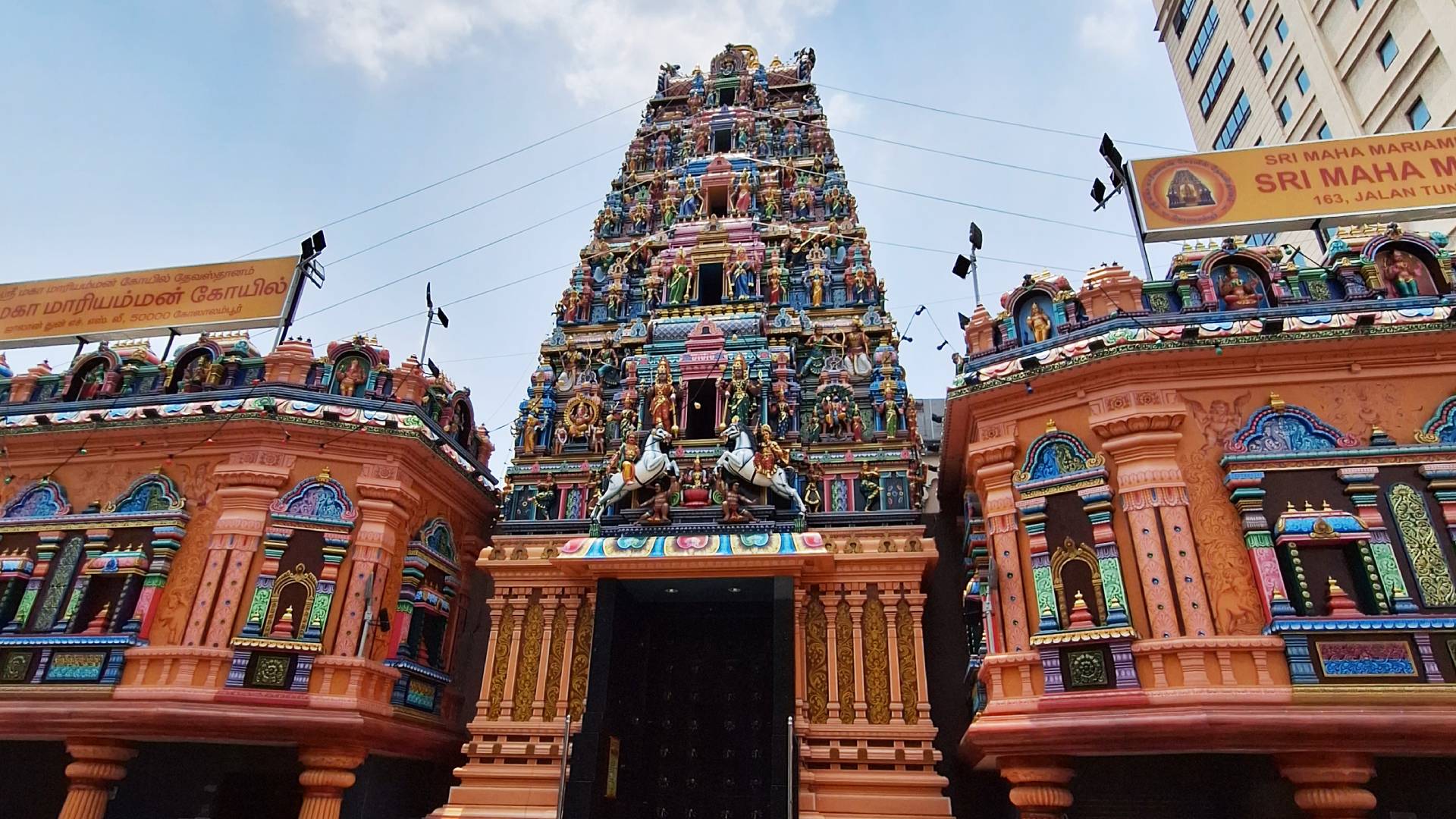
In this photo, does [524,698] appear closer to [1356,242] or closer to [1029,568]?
[1029,568]

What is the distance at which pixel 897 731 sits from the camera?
14805 mm

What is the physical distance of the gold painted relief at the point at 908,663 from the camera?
15070 mm

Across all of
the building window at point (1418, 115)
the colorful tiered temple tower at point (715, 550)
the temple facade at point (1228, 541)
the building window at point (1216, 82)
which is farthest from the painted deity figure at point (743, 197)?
the building window at point (1216, 82)

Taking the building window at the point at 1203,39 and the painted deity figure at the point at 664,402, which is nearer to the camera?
the painted deity figure at the point at 664,402

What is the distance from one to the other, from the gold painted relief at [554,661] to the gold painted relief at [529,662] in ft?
0.75

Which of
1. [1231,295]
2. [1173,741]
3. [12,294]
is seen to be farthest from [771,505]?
[12,294]

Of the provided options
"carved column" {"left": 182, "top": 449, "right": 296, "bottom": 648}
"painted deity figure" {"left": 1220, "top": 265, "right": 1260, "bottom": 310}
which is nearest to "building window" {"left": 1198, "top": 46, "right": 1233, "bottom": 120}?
"painted deity figure" {"left": 1220, "top": 265, "right": 1260, "bottom": 310}

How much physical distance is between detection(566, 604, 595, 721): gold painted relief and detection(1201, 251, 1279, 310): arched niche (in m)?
13.4

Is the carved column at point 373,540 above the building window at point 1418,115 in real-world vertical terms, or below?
below

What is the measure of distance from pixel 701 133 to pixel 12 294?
824 inches

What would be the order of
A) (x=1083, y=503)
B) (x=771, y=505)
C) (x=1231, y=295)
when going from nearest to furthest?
1. (x=1083, y=503)
2. (x=1231, y=295)
3. (x=771, y=505)

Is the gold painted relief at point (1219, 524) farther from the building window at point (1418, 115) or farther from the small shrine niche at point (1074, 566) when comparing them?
the building window at point (1418, 115)

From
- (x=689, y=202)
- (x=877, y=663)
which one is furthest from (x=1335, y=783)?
(x=689, y=202)

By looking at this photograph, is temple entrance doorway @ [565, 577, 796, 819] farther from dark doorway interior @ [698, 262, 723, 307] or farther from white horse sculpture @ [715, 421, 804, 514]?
dark doorway interior @ [698, 262, 723, 307]
